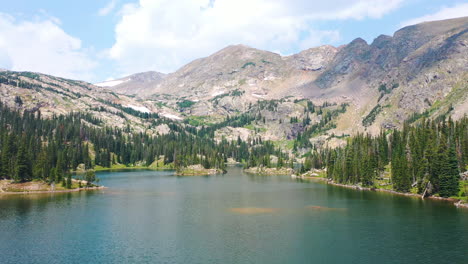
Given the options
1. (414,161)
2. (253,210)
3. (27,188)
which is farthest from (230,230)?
(27,188)

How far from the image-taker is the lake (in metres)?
57.5

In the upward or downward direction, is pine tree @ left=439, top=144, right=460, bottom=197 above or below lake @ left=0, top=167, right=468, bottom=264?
above

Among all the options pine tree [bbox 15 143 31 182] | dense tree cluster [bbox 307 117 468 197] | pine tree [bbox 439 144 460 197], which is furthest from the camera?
pine tree [bbox 15 143 31 182]

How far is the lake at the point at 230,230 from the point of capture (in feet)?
189

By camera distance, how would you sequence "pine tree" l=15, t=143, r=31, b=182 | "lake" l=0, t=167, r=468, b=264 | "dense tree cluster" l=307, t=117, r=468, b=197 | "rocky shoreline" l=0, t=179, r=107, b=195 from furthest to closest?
"pine tree" l=15, t=143, r=31, b=182, "rocky shoreline" l=0, t=179, r=107, b=195, "dense tree cluster" l=307, t=117, r=468, b=197, "lake" l=0, t=167, r=468, b=264

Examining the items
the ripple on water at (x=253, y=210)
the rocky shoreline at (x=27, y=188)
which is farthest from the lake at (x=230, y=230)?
the rocky shoreline at (x=27, y=188)

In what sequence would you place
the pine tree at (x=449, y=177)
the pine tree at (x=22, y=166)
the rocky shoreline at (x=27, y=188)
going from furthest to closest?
the pine tree at (x=22, y=166), the rocky shoreline at (x=27, y=188), the pine tree at (x=449, y=177)

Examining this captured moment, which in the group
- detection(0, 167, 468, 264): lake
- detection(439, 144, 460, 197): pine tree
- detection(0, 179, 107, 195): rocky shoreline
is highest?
detection(439, 144, 460, 197): pine tree

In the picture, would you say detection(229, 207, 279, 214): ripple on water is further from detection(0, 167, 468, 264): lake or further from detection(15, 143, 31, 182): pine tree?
detection(15, 143, 31, 182): pine tree

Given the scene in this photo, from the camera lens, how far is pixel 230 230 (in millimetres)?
73812

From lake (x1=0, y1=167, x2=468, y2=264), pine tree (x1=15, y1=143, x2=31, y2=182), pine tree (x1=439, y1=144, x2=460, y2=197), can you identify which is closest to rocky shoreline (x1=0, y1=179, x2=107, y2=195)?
pine tree (x1=15, y1=143, x2=31, y2=182)

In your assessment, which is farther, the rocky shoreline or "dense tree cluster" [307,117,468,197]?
the rocky shoreline

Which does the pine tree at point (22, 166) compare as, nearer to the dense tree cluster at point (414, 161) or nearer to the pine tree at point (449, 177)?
the dense tree cluster at point (414, 161)

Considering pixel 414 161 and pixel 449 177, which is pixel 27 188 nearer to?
pixel 414 161
